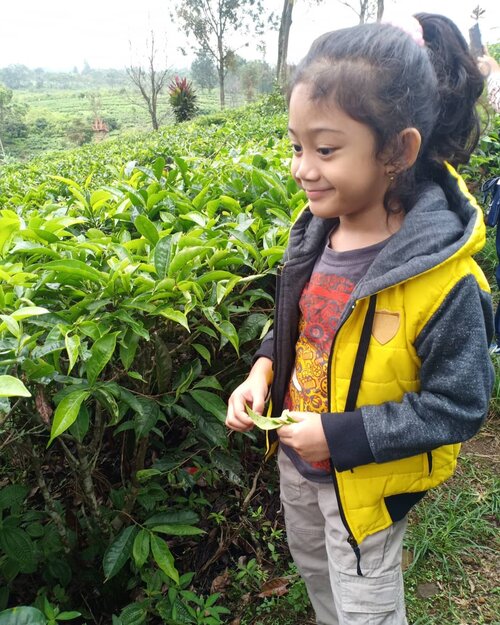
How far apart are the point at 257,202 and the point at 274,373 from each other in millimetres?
770

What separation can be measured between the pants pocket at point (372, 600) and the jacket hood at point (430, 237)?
0.64 m

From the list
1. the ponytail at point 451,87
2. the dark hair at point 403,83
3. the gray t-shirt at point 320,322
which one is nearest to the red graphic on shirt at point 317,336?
the gray t-shirt at point 320,322

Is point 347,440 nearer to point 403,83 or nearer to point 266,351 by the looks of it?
point 266,351

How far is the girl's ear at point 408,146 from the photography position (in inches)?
38.6

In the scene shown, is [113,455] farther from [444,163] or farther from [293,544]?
[444,163]

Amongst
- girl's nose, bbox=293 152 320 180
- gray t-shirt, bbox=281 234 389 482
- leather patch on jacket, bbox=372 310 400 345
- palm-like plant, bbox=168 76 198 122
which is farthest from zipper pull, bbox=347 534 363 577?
palm-like plant, bbox=168 76 198 122

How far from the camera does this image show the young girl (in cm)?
96

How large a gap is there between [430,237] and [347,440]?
419 millimetres

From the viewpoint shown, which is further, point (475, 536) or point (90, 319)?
point (475, 536)

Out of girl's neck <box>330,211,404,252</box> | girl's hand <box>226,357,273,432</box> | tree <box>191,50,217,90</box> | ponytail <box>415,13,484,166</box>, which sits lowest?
girl's hand <box>226,357,273,432</box>

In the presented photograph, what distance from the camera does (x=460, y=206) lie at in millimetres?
1090

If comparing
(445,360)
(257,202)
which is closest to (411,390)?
(445,360)

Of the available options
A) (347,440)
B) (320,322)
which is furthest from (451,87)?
(347,440)

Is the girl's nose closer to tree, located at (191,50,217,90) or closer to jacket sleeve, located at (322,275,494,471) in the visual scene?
jacket sleeve, located at (322,275,494,471)
